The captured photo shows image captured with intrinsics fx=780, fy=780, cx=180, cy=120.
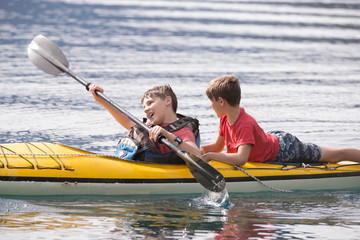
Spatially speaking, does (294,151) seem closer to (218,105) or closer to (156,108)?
(218,105)

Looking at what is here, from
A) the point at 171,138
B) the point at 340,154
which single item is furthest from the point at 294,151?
the point at 171,138

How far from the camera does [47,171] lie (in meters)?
6.44

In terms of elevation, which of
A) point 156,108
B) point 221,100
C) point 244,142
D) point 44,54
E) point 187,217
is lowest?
point 187,217

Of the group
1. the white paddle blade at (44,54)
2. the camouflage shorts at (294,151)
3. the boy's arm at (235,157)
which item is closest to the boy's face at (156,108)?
the boy's arm at (235,157)

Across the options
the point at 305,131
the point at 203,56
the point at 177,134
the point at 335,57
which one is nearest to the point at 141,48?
the point at 203,56

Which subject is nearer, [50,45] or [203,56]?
[50,45]

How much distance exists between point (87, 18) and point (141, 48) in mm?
6470

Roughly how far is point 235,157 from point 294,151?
69 cm

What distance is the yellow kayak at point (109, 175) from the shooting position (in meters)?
6.43

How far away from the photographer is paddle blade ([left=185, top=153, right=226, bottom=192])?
6.52 meters

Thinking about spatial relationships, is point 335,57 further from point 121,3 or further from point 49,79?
point 121,3

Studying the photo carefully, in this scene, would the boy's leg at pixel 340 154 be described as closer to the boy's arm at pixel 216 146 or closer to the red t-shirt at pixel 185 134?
the boy's arm at pixel 216 146

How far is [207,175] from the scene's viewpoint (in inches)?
258

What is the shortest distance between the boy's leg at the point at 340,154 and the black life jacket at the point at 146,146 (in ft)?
4.03
